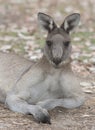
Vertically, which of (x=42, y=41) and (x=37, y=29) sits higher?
(x=37, y=29)

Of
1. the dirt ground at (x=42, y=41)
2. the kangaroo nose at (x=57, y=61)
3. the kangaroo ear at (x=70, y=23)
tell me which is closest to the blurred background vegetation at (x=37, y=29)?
the dirt ground at (x=42, y=41)

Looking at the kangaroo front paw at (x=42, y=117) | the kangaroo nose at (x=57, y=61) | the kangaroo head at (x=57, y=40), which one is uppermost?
the kangaroo head at (x=57, y=40)

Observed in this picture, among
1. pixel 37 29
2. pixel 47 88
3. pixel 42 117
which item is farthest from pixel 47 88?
pixel 37 29

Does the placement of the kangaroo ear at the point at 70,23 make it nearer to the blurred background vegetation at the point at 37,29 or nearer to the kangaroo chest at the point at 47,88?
the kangaroo chest at the point at 47,88

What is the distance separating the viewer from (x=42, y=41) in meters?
11.7

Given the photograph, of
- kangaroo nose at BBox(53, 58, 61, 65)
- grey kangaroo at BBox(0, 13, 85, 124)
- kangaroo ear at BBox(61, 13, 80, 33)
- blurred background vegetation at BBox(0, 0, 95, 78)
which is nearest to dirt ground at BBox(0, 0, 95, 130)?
blurred background vegetation at BBox(0, 0, 95, 78)

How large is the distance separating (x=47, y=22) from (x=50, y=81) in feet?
2.39

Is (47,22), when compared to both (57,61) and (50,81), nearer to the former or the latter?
(57,61)

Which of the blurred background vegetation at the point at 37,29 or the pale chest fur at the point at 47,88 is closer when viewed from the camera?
the pale chest fur at the point at 47,88

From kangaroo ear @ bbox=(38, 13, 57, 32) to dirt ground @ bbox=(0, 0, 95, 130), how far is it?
101 centimetres

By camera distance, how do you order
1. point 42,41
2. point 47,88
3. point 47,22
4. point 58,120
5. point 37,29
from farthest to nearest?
point 37,29 → point 42,41 → point 47,22 → point 47,88 → point 58,120

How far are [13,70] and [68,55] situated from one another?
1.00 m

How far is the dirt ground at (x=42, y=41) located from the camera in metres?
6.24

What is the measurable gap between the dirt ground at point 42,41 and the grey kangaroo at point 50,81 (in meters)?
0.15
